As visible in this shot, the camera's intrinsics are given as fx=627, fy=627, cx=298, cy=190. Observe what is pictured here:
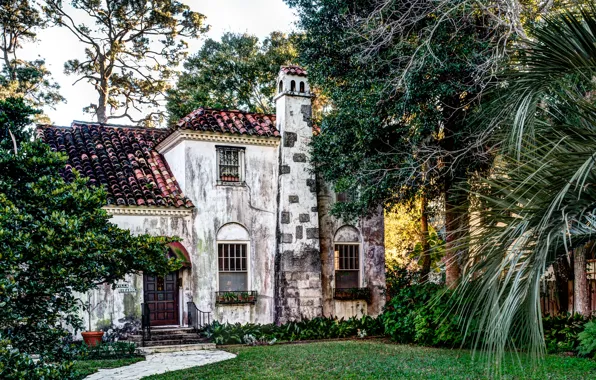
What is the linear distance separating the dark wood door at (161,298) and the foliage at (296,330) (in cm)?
128

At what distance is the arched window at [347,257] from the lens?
20.2 metres

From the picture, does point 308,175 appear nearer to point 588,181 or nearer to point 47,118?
point 588,181

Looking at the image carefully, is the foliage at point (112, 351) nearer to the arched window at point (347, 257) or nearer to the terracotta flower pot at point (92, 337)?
the terracotta flower pot at point (92, 337)

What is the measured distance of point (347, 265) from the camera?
20.3 metres

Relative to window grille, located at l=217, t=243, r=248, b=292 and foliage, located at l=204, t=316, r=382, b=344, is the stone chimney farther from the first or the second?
window grille, located at l=217, t=243, r=248, b=292

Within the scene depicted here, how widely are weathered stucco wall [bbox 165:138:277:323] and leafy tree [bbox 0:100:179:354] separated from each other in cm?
874

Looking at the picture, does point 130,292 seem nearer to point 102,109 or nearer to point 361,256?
point 361,256

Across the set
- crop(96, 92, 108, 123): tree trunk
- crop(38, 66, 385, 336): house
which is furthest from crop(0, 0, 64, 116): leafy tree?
crop(38, 66, 385, 336): house

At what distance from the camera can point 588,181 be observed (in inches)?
207

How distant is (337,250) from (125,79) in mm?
16069

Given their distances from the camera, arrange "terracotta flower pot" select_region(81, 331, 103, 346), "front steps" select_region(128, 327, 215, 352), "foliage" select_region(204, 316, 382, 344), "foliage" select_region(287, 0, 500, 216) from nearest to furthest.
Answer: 1. "foliage" select_region(287, 0, 500, 216)
2. "terracotta flower pot" select_region(81, 331, 103, 346)
3. "front steps" select_region(128, 327, 215, 352)
4. "foliage" select_region(204, 316, 382, 344)

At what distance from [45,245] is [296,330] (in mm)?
10989

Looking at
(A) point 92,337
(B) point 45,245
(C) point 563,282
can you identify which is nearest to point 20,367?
(B) point 45,245

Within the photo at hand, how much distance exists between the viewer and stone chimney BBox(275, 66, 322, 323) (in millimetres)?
18766
